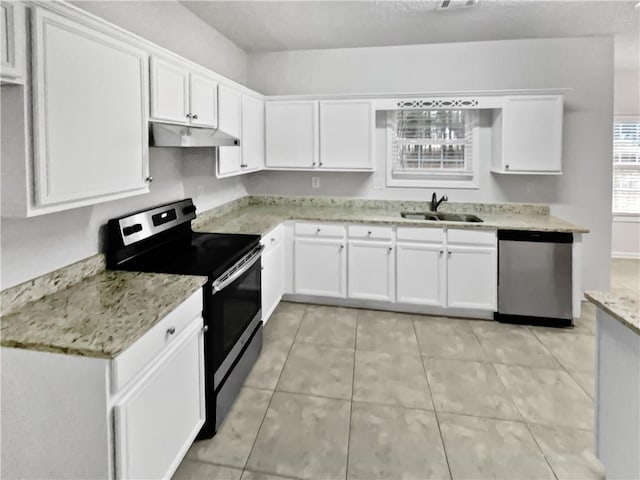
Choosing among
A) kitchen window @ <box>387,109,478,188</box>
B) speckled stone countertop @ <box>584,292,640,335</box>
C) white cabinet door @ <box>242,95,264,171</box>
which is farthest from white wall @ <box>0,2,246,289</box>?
speckled stone countertop @ <box>584,292,640,335</box>

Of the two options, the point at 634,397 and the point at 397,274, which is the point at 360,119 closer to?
the point at 397,274

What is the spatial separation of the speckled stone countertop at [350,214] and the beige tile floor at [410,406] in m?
0.90

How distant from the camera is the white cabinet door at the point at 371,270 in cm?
387

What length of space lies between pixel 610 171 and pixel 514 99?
1.24 m

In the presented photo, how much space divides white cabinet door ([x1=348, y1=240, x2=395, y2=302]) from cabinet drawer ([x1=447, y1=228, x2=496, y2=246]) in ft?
1.81

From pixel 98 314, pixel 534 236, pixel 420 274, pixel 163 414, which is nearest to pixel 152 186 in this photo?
pixel 98 314

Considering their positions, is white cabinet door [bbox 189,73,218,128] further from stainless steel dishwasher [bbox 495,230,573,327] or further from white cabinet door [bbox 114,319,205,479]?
stainless steel dishwasher [bbox 495,230,573,327]

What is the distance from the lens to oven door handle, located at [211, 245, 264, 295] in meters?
2.17

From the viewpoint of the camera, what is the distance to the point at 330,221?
392cm

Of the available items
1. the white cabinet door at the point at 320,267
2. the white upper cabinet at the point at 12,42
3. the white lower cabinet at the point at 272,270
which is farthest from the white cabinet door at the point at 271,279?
the white upper cabinet at the point at 12,42

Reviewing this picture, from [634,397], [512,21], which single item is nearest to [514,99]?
[512,21]

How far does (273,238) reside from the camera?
11.8 feet

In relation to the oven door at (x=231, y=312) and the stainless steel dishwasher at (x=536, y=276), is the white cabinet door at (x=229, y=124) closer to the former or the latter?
the oven door at (x=231, y=312)

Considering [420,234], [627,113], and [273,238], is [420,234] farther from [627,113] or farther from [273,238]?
[627,113]
